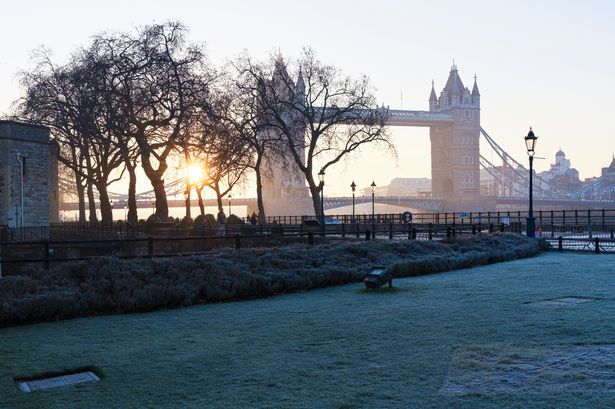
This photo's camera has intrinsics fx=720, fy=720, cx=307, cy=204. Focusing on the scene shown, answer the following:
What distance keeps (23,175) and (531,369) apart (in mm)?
38278

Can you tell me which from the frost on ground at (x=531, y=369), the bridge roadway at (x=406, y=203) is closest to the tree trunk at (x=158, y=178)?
the frost on ground at (x=531, y=369)

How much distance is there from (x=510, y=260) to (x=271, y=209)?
95650mm

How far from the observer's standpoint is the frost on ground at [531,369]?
6.66 meters

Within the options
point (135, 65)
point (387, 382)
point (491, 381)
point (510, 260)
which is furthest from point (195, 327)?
point (135, 65)

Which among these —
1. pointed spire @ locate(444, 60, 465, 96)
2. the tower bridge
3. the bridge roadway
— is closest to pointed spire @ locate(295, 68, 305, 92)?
the bridge roadway

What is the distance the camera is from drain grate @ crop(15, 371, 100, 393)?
7375 millimetres

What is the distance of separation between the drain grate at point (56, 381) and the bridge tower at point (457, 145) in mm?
133951

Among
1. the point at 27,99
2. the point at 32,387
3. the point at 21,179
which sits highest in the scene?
the point at 27,99

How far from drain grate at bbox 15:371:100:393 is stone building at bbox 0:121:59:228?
32.8 meters

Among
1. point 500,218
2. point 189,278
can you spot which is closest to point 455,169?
point 500,218

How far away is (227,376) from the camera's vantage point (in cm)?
752

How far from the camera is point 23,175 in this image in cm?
4069

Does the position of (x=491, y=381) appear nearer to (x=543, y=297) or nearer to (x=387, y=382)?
(x=387, y=382)

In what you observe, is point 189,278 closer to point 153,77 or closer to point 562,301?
point 562,301
